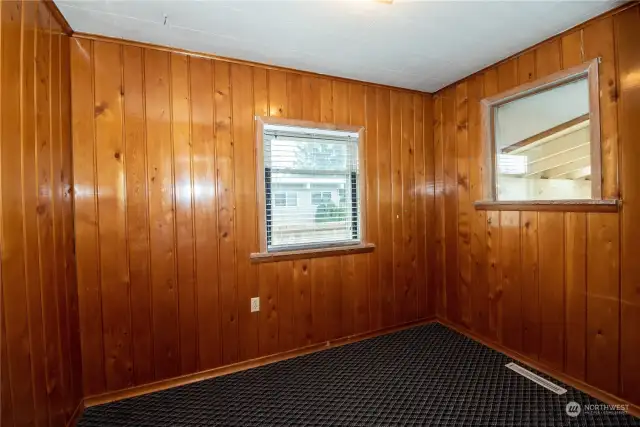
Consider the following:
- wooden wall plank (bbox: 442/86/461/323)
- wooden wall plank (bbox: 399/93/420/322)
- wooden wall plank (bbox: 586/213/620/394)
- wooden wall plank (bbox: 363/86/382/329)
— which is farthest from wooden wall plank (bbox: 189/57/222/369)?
wooden wall plank (bbox: 586/213/620/394)

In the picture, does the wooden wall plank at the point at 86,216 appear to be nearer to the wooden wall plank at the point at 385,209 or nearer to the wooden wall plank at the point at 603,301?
the wooden wall plank at the point at 385,209

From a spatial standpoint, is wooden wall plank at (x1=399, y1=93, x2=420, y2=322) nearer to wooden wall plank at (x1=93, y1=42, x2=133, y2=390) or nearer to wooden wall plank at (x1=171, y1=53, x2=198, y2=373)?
wooden wall plank at (x1=171, y1=53, x2=198, y2=373)

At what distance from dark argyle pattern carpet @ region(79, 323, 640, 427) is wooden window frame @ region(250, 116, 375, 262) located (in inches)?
32.5

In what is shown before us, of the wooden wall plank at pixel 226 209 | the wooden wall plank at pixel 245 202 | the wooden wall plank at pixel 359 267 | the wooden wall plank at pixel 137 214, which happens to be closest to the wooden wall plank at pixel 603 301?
the wooden wall plank at pixel 359 267

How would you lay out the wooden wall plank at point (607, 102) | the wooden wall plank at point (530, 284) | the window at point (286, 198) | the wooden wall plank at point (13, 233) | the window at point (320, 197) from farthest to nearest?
1. the window at point (320, 197)
2. the window at point (286, 198)
3. the wooden wall plank at point (530, 284)
4. the wooden wall plank at point (607, 102)
5. the wooden wall plank at point (13, 233)

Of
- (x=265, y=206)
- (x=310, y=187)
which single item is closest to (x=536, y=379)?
(x=310, y=187)

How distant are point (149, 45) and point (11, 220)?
1457mm

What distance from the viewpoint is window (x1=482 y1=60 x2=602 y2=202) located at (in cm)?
205

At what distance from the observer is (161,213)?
223 centimetres

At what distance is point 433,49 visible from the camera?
2.33 meters

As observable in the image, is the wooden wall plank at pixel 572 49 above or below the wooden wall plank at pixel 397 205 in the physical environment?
above

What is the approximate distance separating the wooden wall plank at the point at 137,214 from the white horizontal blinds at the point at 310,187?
0.85 m

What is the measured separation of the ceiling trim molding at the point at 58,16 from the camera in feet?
5.52

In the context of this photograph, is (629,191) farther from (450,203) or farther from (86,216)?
(86,216)
